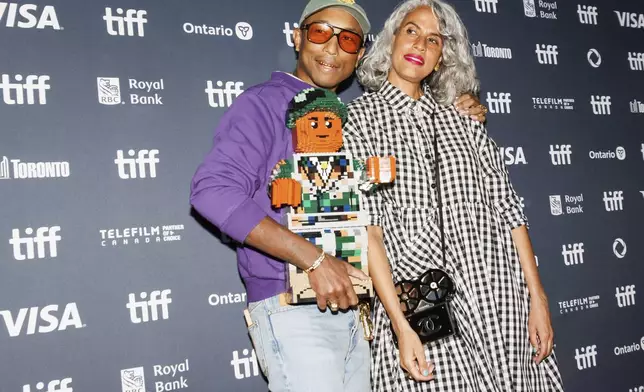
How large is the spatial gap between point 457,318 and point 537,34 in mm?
1707

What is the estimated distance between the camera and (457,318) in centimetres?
177

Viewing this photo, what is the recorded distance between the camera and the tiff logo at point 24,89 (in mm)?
1859

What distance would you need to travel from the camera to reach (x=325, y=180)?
1.47 meters

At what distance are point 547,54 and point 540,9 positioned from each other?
229 millimetres

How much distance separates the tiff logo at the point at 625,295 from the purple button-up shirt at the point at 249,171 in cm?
211

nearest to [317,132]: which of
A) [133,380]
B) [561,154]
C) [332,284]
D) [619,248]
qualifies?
[332,284]

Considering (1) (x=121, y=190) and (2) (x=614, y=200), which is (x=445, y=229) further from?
(2) (x=614, y=200)

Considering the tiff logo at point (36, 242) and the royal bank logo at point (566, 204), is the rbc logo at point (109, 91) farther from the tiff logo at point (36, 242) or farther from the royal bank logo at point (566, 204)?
the royal bank logo at point (566, 204)

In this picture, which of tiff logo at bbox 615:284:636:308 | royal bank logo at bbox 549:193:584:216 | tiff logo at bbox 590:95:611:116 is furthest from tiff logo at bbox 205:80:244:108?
tiff logo at bbox 615:284:636:308

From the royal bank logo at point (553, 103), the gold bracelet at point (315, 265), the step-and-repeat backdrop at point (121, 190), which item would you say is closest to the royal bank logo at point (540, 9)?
the royal bank logo at point (553, 103)

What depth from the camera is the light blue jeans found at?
4.74ft

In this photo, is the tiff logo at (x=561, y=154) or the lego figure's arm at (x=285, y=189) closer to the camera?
the lego figure's arm at (x=285, y=189)

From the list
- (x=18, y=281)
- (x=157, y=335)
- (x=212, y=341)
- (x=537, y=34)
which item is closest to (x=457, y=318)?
(x=212, y=341)

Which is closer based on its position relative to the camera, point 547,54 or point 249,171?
point 249,171
